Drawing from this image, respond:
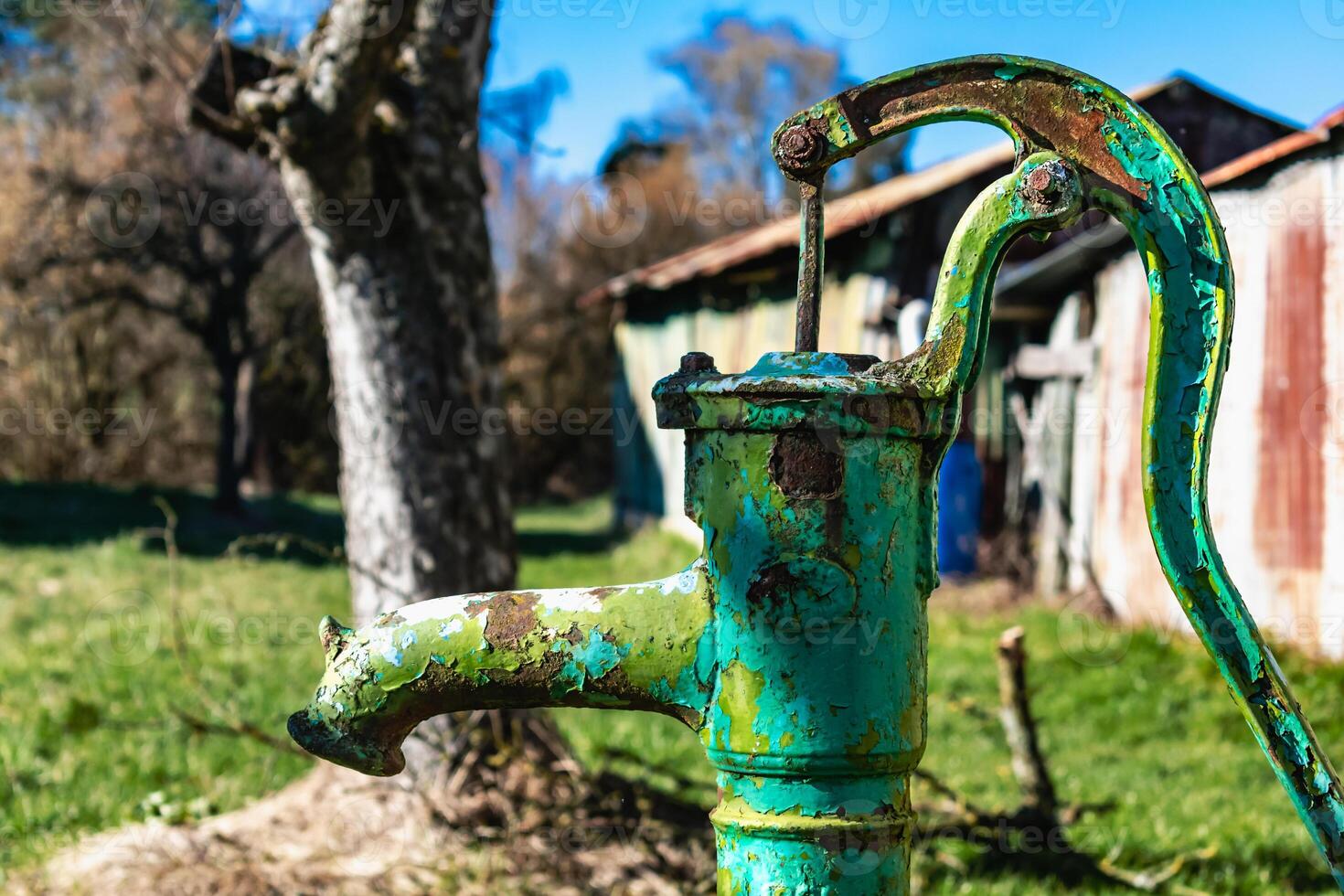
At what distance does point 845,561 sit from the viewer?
3.38ft

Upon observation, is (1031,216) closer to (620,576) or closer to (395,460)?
(395,460)

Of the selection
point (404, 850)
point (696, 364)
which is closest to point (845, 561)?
point (696, 364)

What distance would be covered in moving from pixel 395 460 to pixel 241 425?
13.9 metres

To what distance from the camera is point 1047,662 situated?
215 inches

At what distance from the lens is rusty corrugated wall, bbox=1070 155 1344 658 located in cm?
503

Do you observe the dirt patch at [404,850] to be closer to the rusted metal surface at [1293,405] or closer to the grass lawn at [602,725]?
the grass lawn at [602,725]

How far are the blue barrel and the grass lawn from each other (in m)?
1.02

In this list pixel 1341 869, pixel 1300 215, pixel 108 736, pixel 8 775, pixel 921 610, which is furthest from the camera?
pixel 1300 215

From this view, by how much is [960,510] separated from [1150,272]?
7.00m

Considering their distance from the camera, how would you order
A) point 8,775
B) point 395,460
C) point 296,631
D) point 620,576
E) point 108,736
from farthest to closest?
point 620,576 → point 296,631 → point 108,736 → point 8,775 → point 395,460

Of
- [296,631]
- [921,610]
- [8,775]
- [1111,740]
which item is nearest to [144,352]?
[296,631]

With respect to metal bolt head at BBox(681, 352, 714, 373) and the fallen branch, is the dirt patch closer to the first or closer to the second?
the fallen branch

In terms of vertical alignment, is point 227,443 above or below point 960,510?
above

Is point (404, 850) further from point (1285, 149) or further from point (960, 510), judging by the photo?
point (960, 510)
